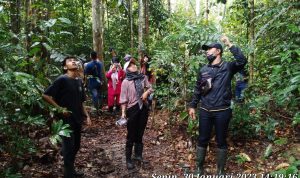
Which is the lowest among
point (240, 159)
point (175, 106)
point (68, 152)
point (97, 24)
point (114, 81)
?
point (240, 159)

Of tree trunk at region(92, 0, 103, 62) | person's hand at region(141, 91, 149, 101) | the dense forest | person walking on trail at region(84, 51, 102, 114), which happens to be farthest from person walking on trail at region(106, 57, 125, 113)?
person's hand at region(141, 91, 149, 101)

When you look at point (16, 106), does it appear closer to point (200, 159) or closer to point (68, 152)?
point (68, 152)

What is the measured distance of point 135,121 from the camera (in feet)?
18.9

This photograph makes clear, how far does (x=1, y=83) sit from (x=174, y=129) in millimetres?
4440

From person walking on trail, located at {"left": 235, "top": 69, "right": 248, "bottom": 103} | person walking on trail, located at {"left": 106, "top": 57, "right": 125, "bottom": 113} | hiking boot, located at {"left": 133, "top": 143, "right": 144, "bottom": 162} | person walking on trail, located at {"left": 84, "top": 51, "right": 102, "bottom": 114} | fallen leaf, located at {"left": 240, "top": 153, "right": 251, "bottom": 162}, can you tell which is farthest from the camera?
person walking on trail, located at {"left": 106, "top": 57, "right": 125, "bottom": 113}

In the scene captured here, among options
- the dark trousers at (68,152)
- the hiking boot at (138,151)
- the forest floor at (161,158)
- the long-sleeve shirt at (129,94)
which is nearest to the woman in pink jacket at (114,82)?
the forest floor at (161,158)

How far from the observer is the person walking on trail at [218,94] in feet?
15.9

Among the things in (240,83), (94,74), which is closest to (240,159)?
(240,83)

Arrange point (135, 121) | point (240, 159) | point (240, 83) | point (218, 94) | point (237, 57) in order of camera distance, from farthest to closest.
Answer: point (240, 83), point (135, 121), point (240, 159), point (218, 94), point (237, 57)

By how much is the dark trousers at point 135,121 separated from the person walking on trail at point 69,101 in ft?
2.96

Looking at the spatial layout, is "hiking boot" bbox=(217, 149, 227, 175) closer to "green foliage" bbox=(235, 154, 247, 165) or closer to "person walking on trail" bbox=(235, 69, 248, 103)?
"green foliage" bbox=(235, 154, 247, 165)

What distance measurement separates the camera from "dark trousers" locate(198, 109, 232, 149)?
15.9 ft

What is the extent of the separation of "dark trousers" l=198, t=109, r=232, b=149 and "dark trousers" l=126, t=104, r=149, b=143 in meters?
1.16

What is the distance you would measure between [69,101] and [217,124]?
7.35 ft
